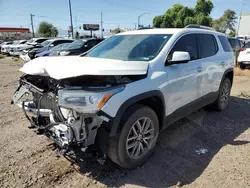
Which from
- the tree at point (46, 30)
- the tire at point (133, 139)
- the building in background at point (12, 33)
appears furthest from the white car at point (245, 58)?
the building in background at point (12, 33)

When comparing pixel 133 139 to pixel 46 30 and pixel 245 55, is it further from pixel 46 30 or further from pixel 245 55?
pixel 46 30

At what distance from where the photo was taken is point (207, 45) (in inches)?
175

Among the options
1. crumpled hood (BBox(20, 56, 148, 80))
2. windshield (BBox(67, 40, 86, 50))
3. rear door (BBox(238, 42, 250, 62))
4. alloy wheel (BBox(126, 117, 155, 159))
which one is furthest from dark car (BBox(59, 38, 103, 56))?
alloy wheel (BBox(126, 117, 155, 159))

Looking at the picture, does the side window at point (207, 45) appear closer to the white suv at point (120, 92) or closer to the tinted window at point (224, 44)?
the white suv at point (120, 92)

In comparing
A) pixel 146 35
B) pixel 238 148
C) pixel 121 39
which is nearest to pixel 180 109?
pixel 238 148

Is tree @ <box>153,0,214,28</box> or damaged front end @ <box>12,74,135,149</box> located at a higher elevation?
tree @ <box>153,0,214,28</box>

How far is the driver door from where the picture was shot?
3282 millimetres

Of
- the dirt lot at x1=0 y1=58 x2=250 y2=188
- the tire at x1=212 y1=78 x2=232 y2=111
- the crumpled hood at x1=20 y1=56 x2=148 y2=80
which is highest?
the crumpled hood at x1=20 y1=56 x2=148 y2=80

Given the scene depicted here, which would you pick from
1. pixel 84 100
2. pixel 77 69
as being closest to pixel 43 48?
pixel 77 69

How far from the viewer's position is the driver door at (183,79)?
10.8 ft

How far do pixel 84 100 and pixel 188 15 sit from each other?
53.1m

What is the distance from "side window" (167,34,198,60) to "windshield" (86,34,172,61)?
0.18 metres

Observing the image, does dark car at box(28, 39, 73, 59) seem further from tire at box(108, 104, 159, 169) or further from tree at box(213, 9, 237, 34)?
tree at box(213, 9, 237, 34)

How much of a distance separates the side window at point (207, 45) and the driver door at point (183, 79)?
0.22 metres
